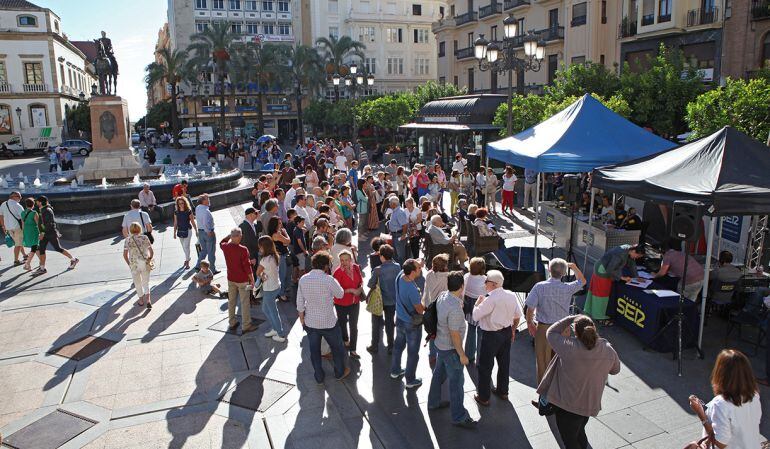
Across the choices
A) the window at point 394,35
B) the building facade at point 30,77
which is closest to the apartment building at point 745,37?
the window at point 394,35

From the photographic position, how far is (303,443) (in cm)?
586

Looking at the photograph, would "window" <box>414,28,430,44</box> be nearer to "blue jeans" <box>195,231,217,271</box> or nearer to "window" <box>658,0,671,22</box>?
"window" <box>658,0,671,22</box>

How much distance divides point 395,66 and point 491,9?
93.4 ft

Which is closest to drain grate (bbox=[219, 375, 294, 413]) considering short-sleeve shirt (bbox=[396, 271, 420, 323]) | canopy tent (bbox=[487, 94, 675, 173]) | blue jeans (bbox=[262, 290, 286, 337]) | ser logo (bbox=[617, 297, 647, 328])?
blue jeans (bbox=[262, 290, 286, 337])

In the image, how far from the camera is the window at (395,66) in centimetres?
7156

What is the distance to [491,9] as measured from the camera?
44.4 meters

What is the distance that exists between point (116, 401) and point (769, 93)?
51.0 feet

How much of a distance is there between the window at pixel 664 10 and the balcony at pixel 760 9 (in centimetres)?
428

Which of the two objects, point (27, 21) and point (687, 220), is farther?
point (27, 21)

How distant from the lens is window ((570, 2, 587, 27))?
3498cm

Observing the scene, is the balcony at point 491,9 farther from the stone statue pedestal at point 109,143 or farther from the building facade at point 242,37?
the building facade at point 242,37

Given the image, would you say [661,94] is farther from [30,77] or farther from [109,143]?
[30,77]

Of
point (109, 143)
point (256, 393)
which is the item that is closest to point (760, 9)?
point (256, 393)

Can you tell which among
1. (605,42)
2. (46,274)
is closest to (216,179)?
(46,274)
